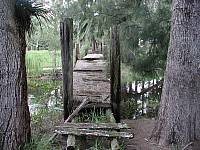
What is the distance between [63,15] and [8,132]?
6619 millimetres

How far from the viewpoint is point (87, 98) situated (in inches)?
304

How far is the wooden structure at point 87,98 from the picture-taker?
568 centimetres

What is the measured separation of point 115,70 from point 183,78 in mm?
2001

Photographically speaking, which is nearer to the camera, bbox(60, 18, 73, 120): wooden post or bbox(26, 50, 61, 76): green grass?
bbox(60, 18, 73, 120): wooden post

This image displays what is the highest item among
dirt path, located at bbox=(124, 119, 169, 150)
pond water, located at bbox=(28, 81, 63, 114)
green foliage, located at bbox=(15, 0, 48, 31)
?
green foliage, located at bbox=(15, 0, 48, 31)

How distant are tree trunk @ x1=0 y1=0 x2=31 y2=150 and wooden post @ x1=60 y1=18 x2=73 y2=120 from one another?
201 cm

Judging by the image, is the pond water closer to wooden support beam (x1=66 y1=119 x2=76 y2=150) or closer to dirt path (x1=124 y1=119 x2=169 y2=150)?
dirt path (x1=124 y1=119 x2=169 y2=150)

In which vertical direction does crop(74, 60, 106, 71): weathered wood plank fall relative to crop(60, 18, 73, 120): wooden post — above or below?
below

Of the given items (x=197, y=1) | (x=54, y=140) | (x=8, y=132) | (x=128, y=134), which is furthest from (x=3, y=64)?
(x=197, y=1)

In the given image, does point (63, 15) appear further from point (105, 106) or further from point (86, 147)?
point (86, 147)

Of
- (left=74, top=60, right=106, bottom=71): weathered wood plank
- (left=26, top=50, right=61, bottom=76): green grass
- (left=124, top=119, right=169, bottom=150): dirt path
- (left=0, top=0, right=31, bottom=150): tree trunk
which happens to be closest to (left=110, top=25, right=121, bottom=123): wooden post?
(left=124, top=119, right=169, bottom=150): dirt path

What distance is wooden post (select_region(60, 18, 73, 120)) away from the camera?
674 centimetres

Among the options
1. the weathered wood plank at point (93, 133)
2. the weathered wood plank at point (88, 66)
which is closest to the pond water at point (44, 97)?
the weathered wood plank at point (88, 66)

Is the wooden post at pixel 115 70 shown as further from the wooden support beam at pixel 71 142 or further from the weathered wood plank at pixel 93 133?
the wooden support beam at pixel 71 142
